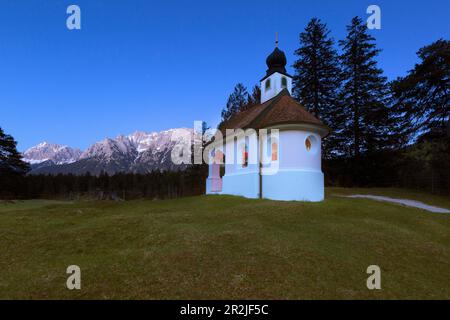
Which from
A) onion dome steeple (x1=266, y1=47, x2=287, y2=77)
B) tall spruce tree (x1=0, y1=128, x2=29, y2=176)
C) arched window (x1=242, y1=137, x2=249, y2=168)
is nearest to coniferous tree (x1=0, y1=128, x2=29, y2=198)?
tall spruce tree (x1=0, y1=128, x2=29, y2=176)

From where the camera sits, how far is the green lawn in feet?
19.7

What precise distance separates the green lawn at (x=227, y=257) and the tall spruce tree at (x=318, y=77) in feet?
86.0

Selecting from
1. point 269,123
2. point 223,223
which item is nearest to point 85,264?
point 223,223

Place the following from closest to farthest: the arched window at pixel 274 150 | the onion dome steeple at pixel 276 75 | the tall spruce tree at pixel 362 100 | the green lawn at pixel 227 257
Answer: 1. the green lawn at pixel 227 257
2. the arched window at pixel 274 150
3. the onion dome steeple at pixel 276 75
4. the tall spruce tree at pixel 362 100

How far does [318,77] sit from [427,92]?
12.8m

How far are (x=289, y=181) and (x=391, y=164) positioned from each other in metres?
22.3

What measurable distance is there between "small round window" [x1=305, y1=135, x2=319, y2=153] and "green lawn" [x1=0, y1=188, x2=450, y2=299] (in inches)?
240

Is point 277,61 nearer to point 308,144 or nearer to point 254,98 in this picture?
point 308,144

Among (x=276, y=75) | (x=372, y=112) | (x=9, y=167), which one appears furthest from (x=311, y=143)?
(x=9, y=167)

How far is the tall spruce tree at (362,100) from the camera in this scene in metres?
33.7

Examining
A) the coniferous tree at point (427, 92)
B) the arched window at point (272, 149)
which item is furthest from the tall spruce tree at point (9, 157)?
the coniferous tree at point (427, 92)

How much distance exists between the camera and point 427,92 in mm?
30859

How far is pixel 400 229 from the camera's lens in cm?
1116

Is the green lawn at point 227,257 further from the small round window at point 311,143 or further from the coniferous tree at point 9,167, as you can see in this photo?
the coniferous tree at point 9,167
